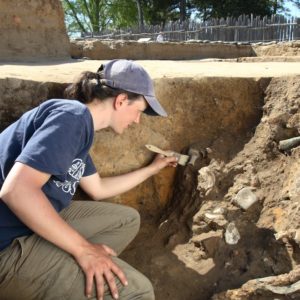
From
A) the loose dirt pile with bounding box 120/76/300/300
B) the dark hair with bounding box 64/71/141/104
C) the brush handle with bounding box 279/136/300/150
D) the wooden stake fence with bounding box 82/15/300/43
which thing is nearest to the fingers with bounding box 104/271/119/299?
the loose dirt pile with bounding box 120/76/300/300

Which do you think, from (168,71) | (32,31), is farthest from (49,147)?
(32,31)

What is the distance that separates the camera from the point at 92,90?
1.97m

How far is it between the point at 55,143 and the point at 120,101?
409mm

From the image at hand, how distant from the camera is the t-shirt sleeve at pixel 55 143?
163 centimetres

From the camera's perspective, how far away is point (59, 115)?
67.4 inches

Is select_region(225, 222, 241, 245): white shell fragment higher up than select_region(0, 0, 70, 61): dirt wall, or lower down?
lower down

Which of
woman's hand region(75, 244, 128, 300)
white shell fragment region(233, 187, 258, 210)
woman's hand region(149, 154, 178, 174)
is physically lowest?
white shell fragment region(233, 187, 258, 210)

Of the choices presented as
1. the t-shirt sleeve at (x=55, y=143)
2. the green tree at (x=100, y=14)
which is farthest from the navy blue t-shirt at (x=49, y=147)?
the green tree at (x=100, y=14)

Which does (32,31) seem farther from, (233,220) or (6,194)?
(6,194)

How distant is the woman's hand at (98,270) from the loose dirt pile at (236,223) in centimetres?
62

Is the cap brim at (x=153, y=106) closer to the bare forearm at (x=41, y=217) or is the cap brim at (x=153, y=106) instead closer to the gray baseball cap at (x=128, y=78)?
the gray baseball cap at (x=128, y=78)

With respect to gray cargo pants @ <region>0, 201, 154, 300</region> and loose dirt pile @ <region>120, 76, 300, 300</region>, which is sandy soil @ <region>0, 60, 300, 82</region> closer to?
loose dirt pile @ <region>120, 76, 300, 300</region>

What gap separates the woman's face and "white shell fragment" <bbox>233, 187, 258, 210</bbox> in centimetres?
87

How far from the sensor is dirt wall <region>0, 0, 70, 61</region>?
18.9 feet
